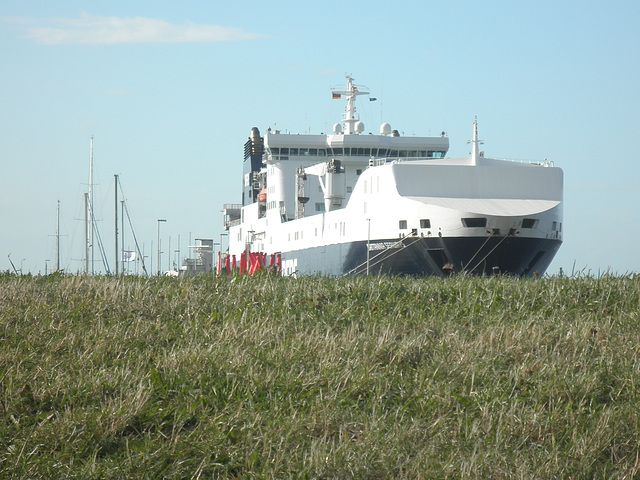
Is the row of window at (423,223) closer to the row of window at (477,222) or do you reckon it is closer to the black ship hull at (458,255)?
the row of window at (477,222)

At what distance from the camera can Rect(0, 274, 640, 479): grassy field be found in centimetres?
570

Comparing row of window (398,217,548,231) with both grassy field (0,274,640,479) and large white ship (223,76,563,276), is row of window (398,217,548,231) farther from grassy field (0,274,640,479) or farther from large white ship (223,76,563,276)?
grassy field (0,274,640,479)

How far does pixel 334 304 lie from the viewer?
366 inches

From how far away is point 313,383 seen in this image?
681 cm

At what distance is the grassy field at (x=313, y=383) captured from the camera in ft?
18.7

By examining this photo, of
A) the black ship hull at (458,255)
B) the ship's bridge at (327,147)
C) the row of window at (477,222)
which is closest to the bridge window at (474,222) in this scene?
the row of window at (477,222)

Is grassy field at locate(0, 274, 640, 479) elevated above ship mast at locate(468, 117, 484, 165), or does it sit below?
below

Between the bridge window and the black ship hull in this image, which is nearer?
the bridge window

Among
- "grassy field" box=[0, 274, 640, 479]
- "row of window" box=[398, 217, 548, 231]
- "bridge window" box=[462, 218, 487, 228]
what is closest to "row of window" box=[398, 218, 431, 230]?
"row of window" box=[398, 217, 548, 231]

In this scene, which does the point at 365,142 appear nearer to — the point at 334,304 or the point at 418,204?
the point at 418,204

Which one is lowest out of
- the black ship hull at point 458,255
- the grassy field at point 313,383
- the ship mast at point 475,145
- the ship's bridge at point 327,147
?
the grassy field at point 313,383

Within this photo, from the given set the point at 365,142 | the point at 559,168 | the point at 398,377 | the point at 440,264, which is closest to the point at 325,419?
the point at 398,377

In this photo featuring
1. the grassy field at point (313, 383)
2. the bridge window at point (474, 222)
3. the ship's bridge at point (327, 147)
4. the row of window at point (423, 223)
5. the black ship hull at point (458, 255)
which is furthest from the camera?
the ship's bridge at point (327, 147)

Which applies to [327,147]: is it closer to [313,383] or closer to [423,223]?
[423,223]
